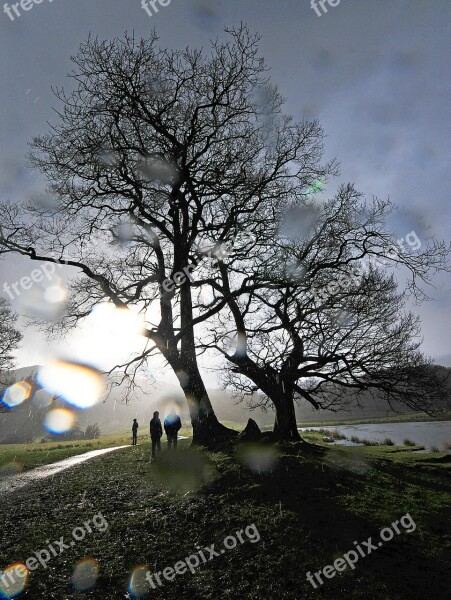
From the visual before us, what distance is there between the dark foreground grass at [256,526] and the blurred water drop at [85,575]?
8 centimetres

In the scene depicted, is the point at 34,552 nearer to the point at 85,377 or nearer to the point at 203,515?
the point at 203,515

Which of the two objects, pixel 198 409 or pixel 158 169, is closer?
pixel 158 169

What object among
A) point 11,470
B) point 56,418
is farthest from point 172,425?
point 56,418

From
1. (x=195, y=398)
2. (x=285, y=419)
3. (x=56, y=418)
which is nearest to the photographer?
(x=195, y=398)

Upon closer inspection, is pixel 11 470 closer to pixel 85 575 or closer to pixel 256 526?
pixel 85 575

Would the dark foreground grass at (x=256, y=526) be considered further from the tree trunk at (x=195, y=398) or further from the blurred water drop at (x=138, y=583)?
the tree trunk at (x=195, y=398)

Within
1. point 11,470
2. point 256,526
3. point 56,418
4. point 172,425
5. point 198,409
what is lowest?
point 256,526

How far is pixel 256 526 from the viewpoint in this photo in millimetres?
5145

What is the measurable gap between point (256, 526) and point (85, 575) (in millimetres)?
2333

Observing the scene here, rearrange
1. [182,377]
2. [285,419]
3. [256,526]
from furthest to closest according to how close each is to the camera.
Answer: [285,419]
[182,377]
[256,526]

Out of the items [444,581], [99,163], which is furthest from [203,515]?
[99,163]

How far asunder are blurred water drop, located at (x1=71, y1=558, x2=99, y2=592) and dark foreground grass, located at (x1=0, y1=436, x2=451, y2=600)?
0.08m

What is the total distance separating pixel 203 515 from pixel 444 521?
380 centimetres

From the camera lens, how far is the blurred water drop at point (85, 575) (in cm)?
399
